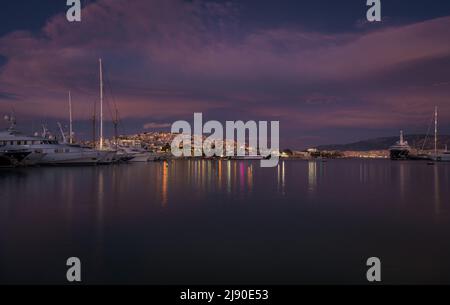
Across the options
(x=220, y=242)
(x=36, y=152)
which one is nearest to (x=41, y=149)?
(x=36, y=152)

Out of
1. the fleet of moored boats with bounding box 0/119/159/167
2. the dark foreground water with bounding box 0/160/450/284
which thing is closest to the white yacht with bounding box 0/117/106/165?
the fleet of moored boats with bounding box 0/119/159/167

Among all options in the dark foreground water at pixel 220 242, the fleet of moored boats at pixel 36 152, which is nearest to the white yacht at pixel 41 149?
the fleet of moored boats at pixel 36 152

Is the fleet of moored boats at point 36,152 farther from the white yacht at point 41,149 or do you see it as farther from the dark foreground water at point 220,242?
the dark foreground water at point 220,242

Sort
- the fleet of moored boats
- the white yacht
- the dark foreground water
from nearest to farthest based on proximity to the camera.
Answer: the dark foreground water < the fleet of moored boats < the white yacht

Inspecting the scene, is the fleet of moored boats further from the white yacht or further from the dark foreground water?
the dark foreground water

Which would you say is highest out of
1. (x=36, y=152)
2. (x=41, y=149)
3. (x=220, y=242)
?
(x=41, y=149)

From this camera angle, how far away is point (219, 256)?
34.2 feet

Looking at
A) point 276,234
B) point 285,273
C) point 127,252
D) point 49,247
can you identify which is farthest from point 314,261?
point 49,247

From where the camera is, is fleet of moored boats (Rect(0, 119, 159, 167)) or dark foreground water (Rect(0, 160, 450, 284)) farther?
fleet of moored boats (Rect(0, 119, 159, 167))

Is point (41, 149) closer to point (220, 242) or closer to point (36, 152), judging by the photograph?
point (36, 152)

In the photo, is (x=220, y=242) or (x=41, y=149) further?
(x=41, y=149)

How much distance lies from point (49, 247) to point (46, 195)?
15073mm

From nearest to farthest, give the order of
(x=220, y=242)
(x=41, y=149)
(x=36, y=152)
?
(x=220, y=242) → (x=36, y=152) → (x=41, y=149)
